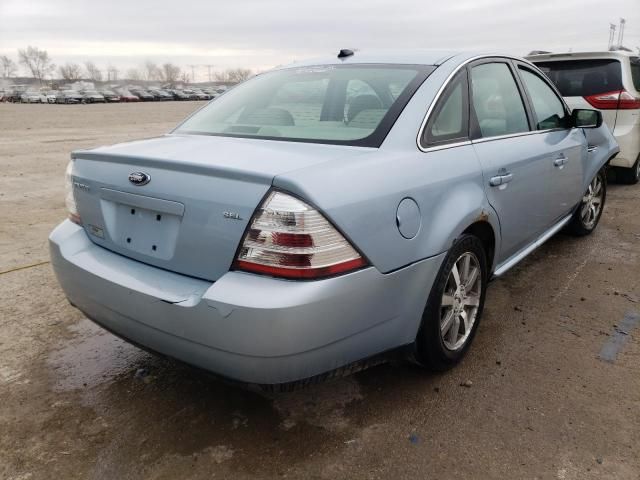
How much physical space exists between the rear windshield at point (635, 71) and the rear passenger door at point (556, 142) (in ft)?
11.6

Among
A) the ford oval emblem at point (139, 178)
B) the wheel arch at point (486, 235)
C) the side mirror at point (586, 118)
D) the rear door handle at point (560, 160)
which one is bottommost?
the wheel arch at point (486, 235)

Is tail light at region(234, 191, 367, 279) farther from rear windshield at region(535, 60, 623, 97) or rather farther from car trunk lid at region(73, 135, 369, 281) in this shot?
rear windshield at region(535, 60, 623, 97)

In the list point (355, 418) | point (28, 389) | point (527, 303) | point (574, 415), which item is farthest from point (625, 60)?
point (28, 389)

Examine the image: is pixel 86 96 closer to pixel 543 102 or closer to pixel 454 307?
pixel 543 102

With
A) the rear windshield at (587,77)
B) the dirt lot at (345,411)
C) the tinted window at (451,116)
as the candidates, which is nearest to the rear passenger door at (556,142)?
the dirt lot at (345,411)

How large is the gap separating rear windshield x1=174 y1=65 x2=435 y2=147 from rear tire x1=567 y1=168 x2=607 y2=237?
2.81 meters

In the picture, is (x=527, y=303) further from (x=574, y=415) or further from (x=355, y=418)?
(x=355, y=418)

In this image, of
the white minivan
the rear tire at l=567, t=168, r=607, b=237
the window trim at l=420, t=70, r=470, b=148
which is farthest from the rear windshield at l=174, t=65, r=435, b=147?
the white minivan

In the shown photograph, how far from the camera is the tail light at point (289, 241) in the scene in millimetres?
1862

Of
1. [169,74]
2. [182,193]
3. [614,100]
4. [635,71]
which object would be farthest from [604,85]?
[169,74]

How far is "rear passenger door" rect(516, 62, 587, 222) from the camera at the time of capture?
3.60 m

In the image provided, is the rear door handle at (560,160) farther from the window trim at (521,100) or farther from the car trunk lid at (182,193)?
the car trunk lid at (182,193)

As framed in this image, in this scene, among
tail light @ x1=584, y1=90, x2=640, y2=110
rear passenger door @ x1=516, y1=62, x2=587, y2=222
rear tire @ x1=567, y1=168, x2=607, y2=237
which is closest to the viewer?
rear passenger door @ x1=516, y1=62, x2=587, y2=222

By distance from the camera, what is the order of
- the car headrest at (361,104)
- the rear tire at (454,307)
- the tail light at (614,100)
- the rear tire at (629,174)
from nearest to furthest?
the rear tire at (454,307)
the car headrest at (361,104)
the tail light at (614,100)
the rear tire at (629,174)
